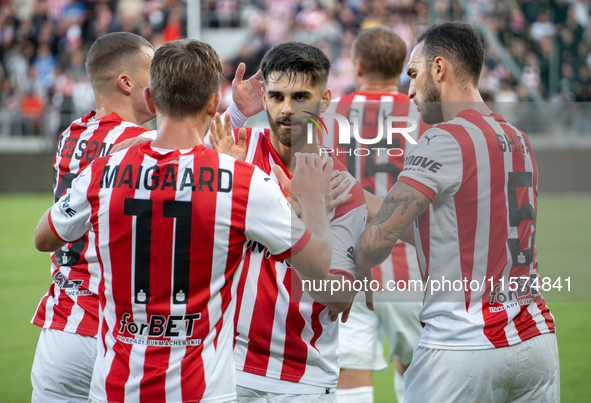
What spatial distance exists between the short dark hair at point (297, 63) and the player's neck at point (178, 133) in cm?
92

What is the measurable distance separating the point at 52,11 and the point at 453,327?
20703mm

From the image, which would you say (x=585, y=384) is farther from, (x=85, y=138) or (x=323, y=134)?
(x=85, y=138)

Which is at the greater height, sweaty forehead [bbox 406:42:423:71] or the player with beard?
sweaty forehead [bbox 406:42:423:71]

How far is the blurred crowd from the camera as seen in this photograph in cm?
1641

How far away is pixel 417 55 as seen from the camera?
288 cm

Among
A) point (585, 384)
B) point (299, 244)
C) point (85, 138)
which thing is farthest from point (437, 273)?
point (585, 384)

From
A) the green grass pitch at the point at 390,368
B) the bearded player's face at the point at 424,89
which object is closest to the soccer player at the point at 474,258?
the bearded player's face at the point at 424,89

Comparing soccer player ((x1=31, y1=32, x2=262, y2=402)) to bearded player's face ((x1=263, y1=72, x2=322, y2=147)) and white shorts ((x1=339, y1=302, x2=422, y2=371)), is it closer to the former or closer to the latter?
bearded player's face ((x1=263, y1=72, x2=322, y2=147))

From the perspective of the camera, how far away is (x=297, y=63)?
3.03 metres

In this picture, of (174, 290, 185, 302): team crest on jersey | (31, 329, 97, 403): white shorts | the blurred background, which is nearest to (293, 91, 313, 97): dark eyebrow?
(174, 290, 185, 302): team crest on jersey

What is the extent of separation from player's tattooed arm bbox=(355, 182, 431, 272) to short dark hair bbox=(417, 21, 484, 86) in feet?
2.04

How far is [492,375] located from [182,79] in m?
1.70

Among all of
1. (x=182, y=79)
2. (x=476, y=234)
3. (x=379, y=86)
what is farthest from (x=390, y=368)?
(x=182, y=79)

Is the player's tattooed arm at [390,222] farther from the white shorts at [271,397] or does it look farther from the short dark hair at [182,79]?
the short dark hair at [182,79]
